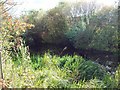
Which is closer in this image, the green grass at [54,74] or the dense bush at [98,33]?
the green grass at [54,74]

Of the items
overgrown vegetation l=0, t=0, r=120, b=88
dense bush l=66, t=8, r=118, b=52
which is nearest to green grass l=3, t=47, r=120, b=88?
overgrown vegetation l=0, t=0, r=120, b=88

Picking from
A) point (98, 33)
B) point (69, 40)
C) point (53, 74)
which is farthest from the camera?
point (69, 40)

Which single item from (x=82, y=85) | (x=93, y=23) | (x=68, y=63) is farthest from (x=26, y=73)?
(x=93, y=23)

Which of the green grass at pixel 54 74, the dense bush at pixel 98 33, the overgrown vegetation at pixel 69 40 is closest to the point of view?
the green grass at pixel 54 74

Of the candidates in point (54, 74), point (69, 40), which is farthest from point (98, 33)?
point (54, 74)

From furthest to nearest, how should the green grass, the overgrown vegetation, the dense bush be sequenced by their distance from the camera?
the dense bush → the overgrown vegetation → the green grass

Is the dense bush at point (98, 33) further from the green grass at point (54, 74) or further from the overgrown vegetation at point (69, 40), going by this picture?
the green grass at point (54, 74)

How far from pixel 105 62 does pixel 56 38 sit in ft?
6.17

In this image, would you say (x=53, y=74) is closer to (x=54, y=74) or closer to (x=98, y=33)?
(x=54, y=74)

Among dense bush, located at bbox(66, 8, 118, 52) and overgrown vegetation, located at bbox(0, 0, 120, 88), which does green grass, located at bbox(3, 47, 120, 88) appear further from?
dense bush, located at bbox(66, 8, 118, 52)

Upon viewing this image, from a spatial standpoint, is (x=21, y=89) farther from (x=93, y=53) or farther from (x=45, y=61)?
(x=93, y=53)

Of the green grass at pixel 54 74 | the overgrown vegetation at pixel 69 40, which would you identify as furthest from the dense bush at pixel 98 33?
the green grass at pixel 54 74

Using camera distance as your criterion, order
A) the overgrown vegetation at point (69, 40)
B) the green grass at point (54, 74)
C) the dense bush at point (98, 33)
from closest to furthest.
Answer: the green grass at point (54, 74) → the overgrown vegetation at point (69, 40) → the dense bush at point (98, 33)

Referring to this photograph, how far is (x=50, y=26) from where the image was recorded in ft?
27.0
